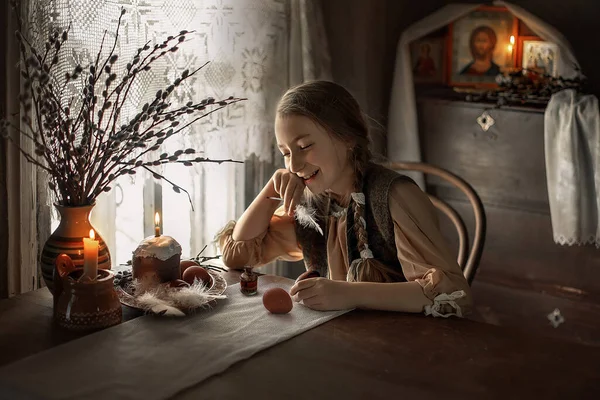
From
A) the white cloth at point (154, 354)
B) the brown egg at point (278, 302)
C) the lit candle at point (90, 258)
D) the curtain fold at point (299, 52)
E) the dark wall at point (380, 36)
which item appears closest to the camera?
the white cloth at point (154, 354)

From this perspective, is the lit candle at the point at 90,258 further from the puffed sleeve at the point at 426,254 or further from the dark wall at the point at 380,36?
the dark wall at the point at 380,36

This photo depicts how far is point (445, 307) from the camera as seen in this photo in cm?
175

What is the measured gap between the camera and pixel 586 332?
3.08 m

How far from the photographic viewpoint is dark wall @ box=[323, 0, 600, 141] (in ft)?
10.5

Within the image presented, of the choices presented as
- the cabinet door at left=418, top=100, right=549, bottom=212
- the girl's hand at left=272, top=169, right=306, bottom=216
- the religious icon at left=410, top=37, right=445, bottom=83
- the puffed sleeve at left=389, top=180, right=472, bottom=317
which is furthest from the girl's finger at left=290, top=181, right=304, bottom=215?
the religious icon at left=410, top=37, right=445, bottom=83

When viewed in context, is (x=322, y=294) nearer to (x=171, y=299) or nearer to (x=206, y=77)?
(x=171, y=299)

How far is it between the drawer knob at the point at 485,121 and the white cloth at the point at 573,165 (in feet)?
0.75

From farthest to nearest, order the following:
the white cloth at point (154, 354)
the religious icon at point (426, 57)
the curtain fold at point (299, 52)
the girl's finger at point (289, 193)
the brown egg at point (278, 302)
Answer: the religious icon at point (426, 57) → the curtain fold at point (299, 52) → the girl's finger at point (289, 193) → the brown egg at point (278, 302) → the white cloth at point (154, 354)

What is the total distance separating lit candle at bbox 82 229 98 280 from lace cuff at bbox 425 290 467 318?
2.15 ft

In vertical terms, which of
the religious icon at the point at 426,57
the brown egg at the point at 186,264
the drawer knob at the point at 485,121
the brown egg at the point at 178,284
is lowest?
the brown egg at the point at 178,284

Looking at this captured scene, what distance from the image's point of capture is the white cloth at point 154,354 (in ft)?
4.46

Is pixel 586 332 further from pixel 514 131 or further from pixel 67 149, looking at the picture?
pixel 67 149

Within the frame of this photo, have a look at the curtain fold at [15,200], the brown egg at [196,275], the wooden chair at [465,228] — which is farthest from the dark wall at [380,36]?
the brown egg at [196,275]

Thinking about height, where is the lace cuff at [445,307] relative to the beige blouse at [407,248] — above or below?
below
